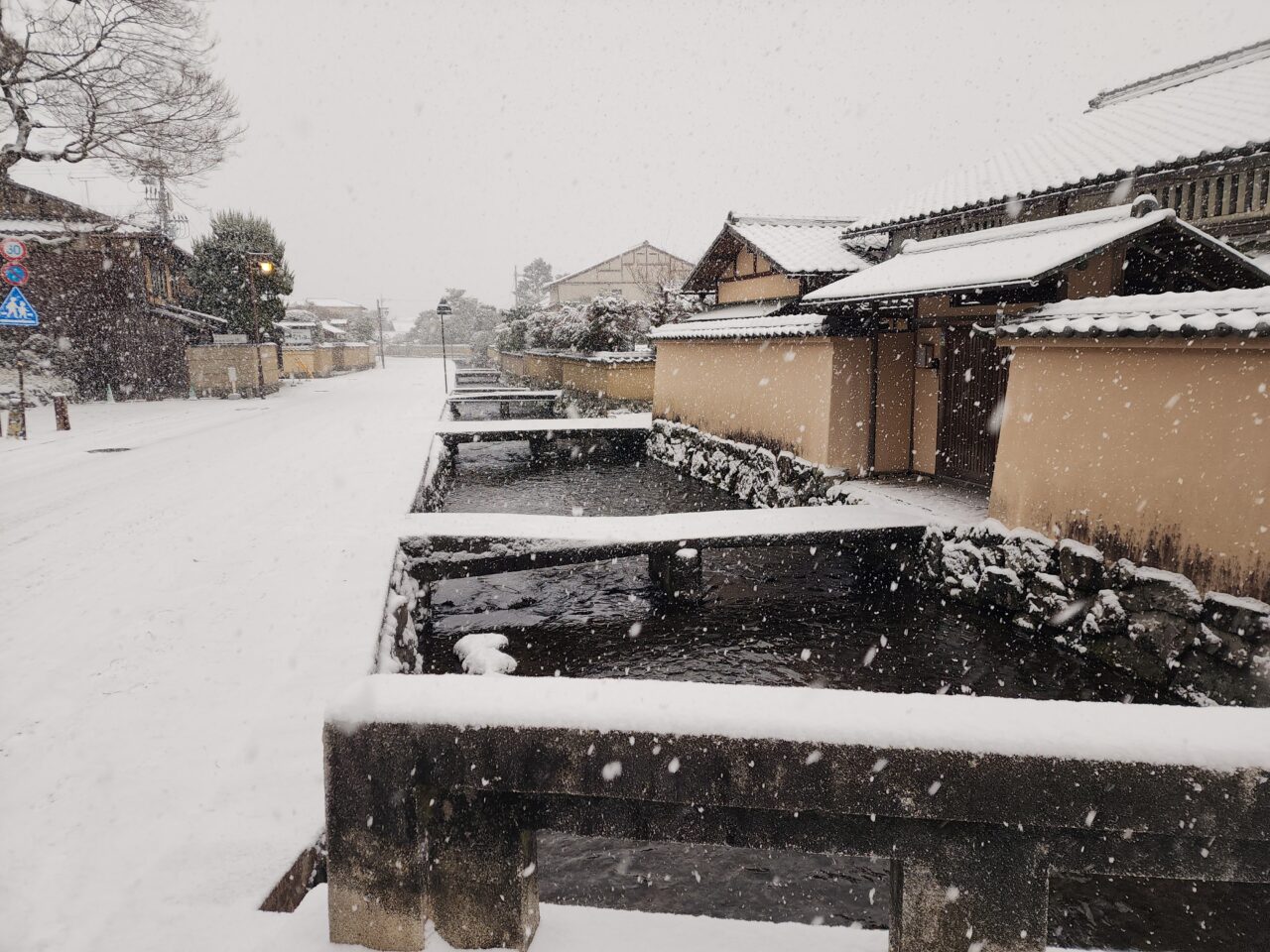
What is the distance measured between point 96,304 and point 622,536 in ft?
78.3

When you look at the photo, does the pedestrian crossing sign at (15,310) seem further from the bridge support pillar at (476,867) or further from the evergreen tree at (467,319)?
the evergreen tree at (467,319)

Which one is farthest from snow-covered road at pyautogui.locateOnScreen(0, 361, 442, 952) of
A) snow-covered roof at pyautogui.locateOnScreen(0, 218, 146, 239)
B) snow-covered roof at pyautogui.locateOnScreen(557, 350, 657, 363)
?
snow-covered roof at pyautogui.locateOnScreen(557, 350, 657, 363)

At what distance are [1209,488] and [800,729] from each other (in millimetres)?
5249

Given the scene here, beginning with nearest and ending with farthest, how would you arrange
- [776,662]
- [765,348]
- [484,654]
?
[484,654] < [776,662] < [765,348]

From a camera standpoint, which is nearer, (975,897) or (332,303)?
(975,897)

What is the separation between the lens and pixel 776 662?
684 cm

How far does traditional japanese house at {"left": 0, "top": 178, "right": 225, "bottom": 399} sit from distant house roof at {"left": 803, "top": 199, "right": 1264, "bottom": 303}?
23583mm

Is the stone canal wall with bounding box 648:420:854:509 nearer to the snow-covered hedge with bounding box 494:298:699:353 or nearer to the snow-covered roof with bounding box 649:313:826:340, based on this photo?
the snow-covered roof with bounding box 649:313:826:340

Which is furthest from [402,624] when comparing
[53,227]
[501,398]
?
[53,227]

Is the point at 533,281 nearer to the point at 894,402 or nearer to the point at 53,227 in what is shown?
the point at 53,227

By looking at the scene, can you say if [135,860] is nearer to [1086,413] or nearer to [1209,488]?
[1209,488]

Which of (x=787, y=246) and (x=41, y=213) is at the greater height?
(x=41, y=213)

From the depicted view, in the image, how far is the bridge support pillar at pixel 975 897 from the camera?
209 centimetres

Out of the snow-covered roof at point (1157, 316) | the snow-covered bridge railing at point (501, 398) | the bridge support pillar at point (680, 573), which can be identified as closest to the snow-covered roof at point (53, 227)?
the snow-covered bridge railing at point (501, 398)
